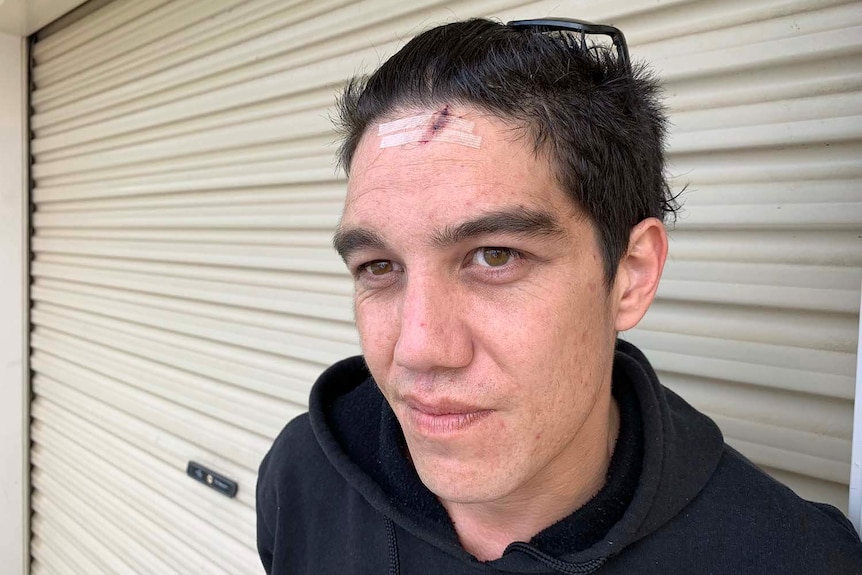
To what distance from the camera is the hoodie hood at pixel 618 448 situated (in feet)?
3.53

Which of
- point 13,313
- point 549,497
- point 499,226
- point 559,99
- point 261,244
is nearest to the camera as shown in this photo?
point 499,226

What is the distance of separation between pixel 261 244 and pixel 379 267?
1.97 meters

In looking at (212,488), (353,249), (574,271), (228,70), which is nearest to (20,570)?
(212,488)

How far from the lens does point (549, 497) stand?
1184 mm

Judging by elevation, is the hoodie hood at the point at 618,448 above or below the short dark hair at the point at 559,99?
below

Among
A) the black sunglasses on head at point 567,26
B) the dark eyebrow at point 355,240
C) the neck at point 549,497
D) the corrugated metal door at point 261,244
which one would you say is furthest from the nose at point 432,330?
the corrugated metal door at point 261,244

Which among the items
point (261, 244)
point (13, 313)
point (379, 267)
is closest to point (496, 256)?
point (379, 267)

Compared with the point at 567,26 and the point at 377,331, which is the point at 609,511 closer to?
the point at 377,331

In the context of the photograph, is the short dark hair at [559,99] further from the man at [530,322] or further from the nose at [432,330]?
the nose at [432,330]

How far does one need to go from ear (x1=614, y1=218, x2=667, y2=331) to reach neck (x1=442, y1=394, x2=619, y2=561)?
21 centimetres

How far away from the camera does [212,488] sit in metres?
3.25

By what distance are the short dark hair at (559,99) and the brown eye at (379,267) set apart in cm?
30

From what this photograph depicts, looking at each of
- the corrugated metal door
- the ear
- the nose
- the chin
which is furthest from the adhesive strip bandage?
the corrugated metal door

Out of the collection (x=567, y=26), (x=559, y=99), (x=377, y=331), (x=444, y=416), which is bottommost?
(x=444, y=416)
